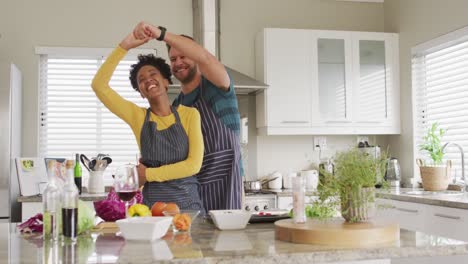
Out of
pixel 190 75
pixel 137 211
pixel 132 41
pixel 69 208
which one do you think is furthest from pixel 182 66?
pixel 69 208

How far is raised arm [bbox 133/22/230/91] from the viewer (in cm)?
254

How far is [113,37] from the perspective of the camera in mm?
5023

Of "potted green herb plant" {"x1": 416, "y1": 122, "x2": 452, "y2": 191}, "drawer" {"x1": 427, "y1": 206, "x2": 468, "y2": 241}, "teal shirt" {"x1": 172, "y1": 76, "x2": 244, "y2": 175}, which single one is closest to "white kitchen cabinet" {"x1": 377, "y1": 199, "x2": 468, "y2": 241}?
"drawer" {"x1": 427, "y1": 206, "x2": 468, "y2": 241}

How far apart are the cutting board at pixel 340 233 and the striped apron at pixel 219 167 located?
3.23 ft

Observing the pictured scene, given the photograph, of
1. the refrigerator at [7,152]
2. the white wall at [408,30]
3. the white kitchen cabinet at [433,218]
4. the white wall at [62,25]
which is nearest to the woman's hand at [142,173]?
the white kitchen cabinet at [433,218]

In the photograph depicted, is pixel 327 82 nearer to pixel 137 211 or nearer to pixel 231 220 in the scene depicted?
pixel 231 220

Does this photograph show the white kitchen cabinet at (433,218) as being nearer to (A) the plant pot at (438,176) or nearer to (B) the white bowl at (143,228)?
(A) the plant pot at (438,176)

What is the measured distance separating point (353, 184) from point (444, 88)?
3174 millimetres

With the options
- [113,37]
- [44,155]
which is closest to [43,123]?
[44,155]

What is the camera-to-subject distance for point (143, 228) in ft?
6.10

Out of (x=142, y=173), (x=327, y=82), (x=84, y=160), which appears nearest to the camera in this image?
(x=142, y=173)

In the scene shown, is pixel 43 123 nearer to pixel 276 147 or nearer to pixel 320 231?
pixel 276 147

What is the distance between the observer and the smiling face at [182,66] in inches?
113

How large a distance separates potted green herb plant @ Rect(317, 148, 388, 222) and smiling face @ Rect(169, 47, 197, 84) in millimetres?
1173
